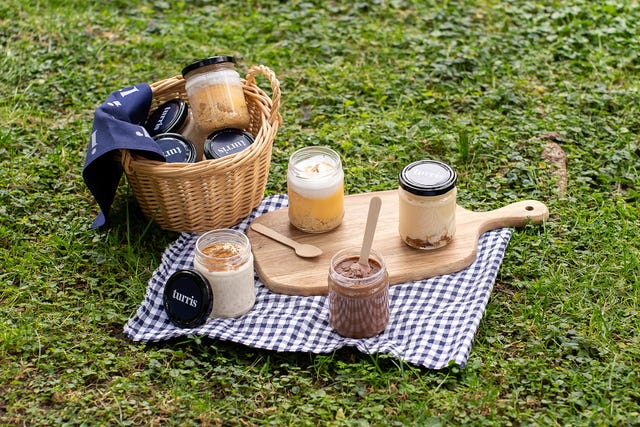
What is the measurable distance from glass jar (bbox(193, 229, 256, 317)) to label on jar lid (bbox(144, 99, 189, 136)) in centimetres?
79

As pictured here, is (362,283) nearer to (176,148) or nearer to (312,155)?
(312,155)

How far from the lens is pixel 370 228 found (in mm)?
3625

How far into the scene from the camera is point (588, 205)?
184 inches

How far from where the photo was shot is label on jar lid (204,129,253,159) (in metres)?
4.26

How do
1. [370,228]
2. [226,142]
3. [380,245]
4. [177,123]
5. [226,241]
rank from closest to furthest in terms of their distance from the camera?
1. [370,228]
2. [226,241]
3. [380,245]
4. [226,142]
5. [177,123]

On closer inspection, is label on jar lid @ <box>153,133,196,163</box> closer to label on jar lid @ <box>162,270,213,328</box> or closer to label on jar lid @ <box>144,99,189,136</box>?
label on jar lid @ <box>144,99,189,136</box>

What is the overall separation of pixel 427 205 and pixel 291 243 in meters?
0.67

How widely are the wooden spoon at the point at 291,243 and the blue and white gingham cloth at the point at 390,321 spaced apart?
231 millimetres

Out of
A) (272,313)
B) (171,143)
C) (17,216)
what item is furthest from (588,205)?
(17,216)

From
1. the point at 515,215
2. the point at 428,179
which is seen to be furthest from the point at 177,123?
the point at 515,215

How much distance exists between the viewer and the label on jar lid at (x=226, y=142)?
426 centimetres

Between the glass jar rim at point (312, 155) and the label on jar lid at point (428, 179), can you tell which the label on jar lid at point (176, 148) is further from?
the label on jar lid at point (428, 179)

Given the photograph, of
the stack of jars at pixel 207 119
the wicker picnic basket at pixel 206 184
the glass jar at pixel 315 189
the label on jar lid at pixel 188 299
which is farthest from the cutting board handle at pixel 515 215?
the label on jar lid at pixel 188 299

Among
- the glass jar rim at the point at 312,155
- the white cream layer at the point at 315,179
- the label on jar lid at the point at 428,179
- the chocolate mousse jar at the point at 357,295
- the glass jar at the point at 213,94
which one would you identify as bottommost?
the chocolate mousse jar at the point at 357,295
